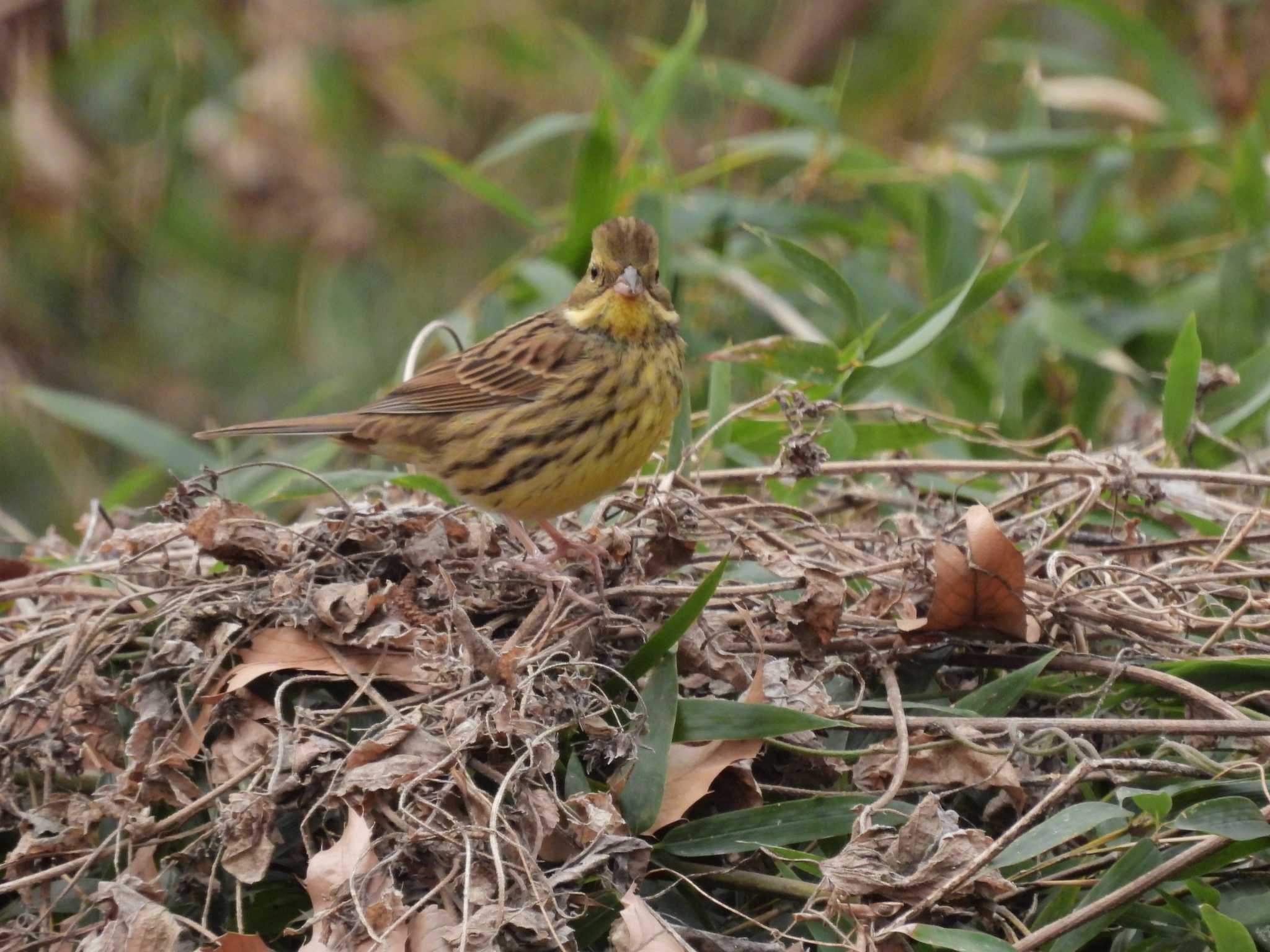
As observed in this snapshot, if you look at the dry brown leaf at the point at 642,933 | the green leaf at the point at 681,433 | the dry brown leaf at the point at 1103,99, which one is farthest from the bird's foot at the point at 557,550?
the dry brown leaf at the point at 1103,99

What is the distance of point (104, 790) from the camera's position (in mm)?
2738

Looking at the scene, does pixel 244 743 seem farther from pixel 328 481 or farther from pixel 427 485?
pixel 427 485

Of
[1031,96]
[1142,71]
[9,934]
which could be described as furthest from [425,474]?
[1142,71]

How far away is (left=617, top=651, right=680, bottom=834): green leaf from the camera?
8.38 ft

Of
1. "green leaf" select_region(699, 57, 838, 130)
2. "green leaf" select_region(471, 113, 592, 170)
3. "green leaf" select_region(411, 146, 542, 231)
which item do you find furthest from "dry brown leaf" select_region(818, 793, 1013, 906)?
"green leaf" select_region(699, 57, 838, 130)

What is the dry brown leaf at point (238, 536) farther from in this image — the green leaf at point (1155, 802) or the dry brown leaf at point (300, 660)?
the green leaf at point (1155, 802)

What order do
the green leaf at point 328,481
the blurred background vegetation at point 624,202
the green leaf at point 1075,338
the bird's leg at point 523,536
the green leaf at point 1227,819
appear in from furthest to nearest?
1. the blurred background vegetation at point 624,202
2. the green leaf at point 1075,338
3. the green leaf at point 328,481
4. the bird's leg at point 523,536
5. the green leaf at point 1227,819

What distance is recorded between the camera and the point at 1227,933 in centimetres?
227

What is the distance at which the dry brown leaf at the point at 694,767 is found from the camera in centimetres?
259

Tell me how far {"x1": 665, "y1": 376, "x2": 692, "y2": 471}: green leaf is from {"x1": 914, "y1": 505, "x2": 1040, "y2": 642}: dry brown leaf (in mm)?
946

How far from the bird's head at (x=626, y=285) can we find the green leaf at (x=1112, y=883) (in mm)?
2024

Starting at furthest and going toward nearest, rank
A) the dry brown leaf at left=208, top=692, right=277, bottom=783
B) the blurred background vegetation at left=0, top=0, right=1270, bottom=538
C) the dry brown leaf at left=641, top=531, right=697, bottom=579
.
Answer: the blurred background vegetation at left=0, top=0, right=1270, bottom=538, the dry brown leaf at left=641, top=531, right=697, bottom=579, the dry brown leaf at left=208, top=692, right=277, bottom=783

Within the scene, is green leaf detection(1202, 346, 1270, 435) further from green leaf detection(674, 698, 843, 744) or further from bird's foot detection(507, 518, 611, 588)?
green leaf detection(674, 698, 843, 744)

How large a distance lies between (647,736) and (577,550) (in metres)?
0.62
